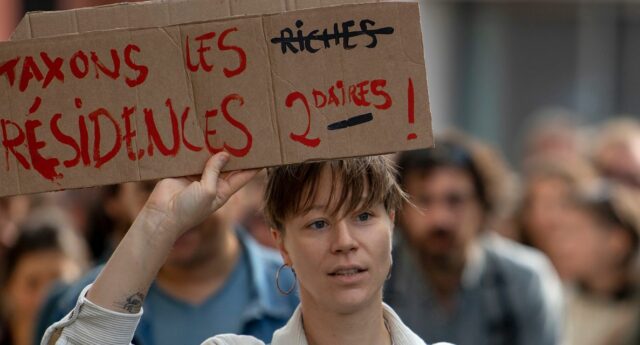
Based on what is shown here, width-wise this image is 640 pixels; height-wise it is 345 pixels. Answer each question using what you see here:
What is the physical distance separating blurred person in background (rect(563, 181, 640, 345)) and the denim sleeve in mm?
4894

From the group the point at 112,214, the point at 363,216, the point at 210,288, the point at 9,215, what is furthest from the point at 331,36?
the point at 9,215

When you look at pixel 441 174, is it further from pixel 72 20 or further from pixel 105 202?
pixel 72 20

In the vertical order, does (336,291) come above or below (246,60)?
below

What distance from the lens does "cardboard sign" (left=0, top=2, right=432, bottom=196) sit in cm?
396

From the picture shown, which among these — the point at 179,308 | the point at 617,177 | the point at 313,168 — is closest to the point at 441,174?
the point at 179,308

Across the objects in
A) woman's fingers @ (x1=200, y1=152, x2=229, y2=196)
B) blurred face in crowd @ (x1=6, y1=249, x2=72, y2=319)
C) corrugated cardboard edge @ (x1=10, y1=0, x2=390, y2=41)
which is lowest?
blurred face in crowd @ (x1=6, y1=249, x2=72, y2=319)

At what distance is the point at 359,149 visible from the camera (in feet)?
13.0

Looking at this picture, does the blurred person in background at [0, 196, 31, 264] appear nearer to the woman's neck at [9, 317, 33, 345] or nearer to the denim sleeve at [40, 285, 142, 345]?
the woman's neck at [9, 317, 33, 345]

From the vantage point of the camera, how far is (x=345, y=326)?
4152mm

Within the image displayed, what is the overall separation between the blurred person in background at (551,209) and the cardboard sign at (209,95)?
5382mm

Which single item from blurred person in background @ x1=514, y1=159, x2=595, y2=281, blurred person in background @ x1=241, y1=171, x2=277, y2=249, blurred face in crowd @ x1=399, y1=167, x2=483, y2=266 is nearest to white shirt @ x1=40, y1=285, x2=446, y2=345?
A: blurred face in crowd @ x1=399, y1=167, x2=483, y2=266

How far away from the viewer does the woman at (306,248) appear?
396 cm

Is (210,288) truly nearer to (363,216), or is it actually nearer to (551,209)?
(363,216)

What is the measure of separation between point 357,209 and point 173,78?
22.8 inches
